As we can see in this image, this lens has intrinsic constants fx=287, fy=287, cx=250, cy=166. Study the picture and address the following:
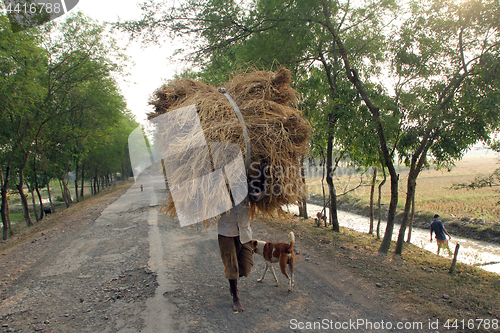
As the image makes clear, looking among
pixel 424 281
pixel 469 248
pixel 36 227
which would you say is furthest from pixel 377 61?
pixel 36 227

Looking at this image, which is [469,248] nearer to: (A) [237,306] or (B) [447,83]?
(B) [447,83]

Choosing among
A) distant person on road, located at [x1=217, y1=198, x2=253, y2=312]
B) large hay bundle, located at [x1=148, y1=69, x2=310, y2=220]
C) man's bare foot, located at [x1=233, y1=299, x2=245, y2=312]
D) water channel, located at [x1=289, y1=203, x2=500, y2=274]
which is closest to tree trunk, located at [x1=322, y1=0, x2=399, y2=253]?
water channel, located at [x1=289, y1=203, x2=500, y2=274]

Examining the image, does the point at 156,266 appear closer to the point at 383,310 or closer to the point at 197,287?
the point at 197,287

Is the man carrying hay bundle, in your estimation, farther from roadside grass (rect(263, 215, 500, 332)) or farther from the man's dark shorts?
roadside grass (rect(263, 215, 500, 332))

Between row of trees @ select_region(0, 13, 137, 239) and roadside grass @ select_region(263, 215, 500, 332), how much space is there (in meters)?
11.4

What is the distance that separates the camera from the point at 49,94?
41.6 ft

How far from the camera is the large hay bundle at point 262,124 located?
10.4 ft

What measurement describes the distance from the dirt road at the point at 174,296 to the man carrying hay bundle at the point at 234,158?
527 millimetres

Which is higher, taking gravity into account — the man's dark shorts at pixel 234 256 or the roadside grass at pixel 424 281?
the man's dark shorts at pixel 234 256

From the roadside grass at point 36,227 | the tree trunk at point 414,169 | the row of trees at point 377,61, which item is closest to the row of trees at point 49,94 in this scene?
the roadside grass at point 36,227

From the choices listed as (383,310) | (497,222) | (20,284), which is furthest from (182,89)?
(497,222)

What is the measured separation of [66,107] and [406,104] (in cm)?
1580

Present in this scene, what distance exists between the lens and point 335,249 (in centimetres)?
673

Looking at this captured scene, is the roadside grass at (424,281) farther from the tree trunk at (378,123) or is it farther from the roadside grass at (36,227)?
the roadside grass at (36,227)
